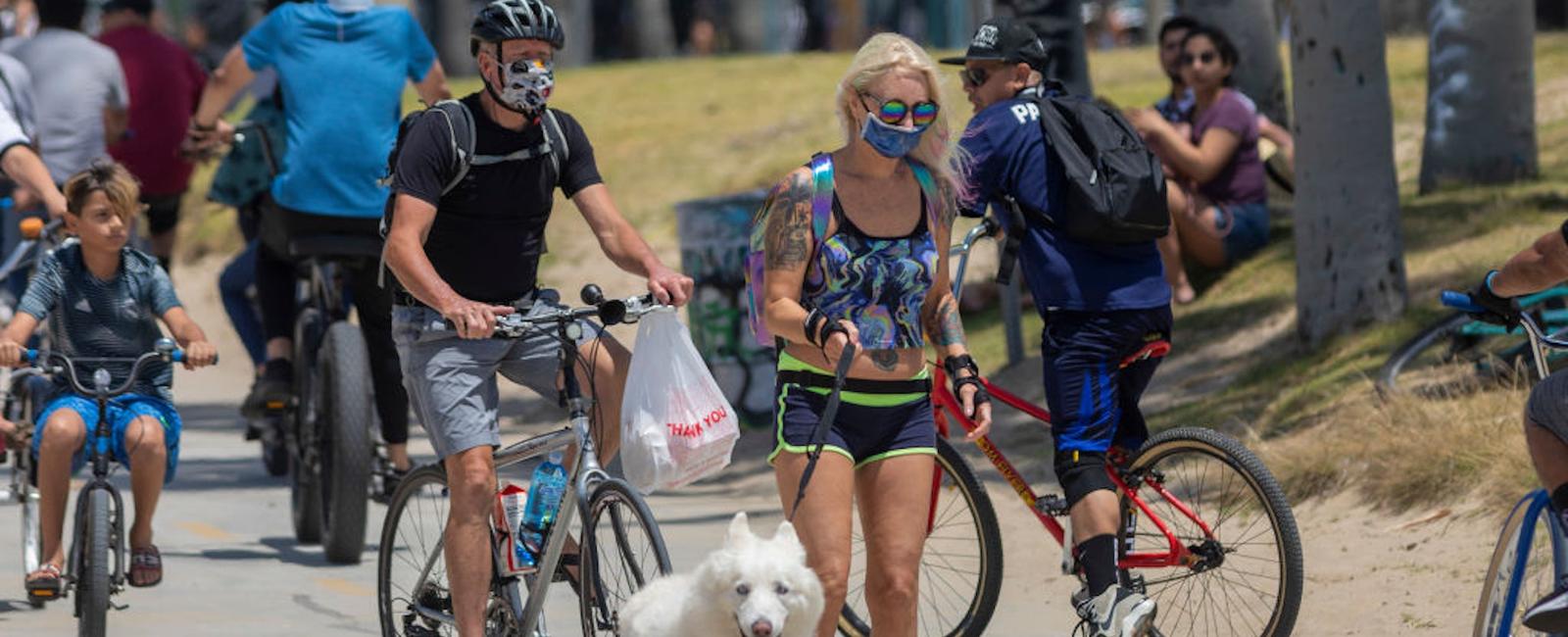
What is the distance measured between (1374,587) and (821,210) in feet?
9.60

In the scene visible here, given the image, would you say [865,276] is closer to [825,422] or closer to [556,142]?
[825,422]

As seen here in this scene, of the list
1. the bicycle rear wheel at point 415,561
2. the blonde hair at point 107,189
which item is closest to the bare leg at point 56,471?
the blonde hair at point 107,189

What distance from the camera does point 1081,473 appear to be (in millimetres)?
6676

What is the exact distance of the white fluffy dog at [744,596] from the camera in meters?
5.07

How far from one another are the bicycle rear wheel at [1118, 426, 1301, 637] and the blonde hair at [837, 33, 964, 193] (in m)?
1.15

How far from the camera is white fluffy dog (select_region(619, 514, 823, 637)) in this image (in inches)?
199

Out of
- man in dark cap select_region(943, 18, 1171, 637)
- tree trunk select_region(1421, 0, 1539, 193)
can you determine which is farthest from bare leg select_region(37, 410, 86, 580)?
tree trunk select_region(1421, 0, 1539, 193)

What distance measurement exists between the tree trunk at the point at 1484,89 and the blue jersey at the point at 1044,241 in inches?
260

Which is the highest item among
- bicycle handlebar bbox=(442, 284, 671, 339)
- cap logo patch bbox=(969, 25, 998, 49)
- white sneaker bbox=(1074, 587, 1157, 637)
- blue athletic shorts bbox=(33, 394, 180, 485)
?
cap logo patch bbox=(969, 25, 998, 49)

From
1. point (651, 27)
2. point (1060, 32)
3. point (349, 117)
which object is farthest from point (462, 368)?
point (651, 27)

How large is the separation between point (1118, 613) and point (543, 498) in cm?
154

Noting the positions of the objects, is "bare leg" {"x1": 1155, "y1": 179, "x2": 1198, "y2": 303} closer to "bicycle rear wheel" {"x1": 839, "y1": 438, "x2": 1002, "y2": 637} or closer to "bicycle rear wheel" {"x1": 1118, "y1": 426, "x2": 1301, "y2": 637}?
"bicycle rear wheel" {"x1": 839, "y1": 438, "x2": 1002, "y2": 637}

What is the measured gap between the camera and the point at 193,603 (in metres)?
8.38

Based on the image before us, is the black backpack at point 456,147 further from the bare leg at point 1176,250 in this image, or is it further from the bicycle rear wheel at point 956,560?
the bare leg at point 1176,250
